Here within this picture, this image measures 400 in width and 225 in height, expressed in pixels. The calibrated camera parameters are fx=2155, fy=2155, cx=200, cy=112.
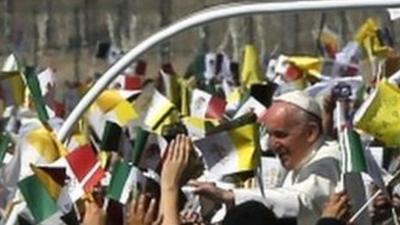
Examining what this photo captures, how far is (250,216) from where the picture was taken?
6.56 metres

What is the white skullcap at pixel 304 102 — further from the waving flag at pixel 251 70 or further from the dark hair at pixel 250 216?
the waving flag at pixel 251 70

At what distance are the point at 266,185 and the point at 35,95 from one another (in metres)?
1.33

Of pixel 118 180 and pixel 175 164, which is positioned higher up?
pixel 175 164

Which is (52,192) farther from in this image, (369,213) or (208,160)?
(369,213)

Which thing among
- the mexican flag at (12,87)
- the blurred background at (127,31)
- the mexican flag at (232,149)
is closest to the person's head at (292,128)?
the mexican flag at (232,149)

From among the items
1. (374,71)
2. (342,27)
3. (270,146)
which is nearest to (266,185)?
(270,146)

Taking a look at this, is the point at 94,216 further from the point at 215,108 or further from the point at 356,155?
the point at 215,108

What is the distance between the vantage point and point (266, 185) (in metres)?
8.41

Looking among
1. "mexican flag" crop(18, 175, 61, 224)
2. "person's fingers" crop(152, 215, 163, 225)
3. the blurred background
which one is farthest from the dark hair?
the blurred background

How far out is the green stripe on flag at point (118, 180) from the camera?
7.61 meters

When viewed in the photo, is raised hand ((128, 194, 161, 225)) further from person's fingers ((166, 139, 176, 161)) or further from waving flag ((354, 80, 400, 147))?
waving flag ((354, 80, 400, 147))

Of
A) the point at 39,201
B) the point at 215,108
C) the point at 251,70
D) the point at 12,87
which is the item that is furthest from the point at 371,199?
the point at 251,70

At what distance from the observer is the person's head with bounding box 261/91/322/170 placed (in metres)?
8.00

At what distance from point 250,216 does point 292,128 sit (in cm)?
155
